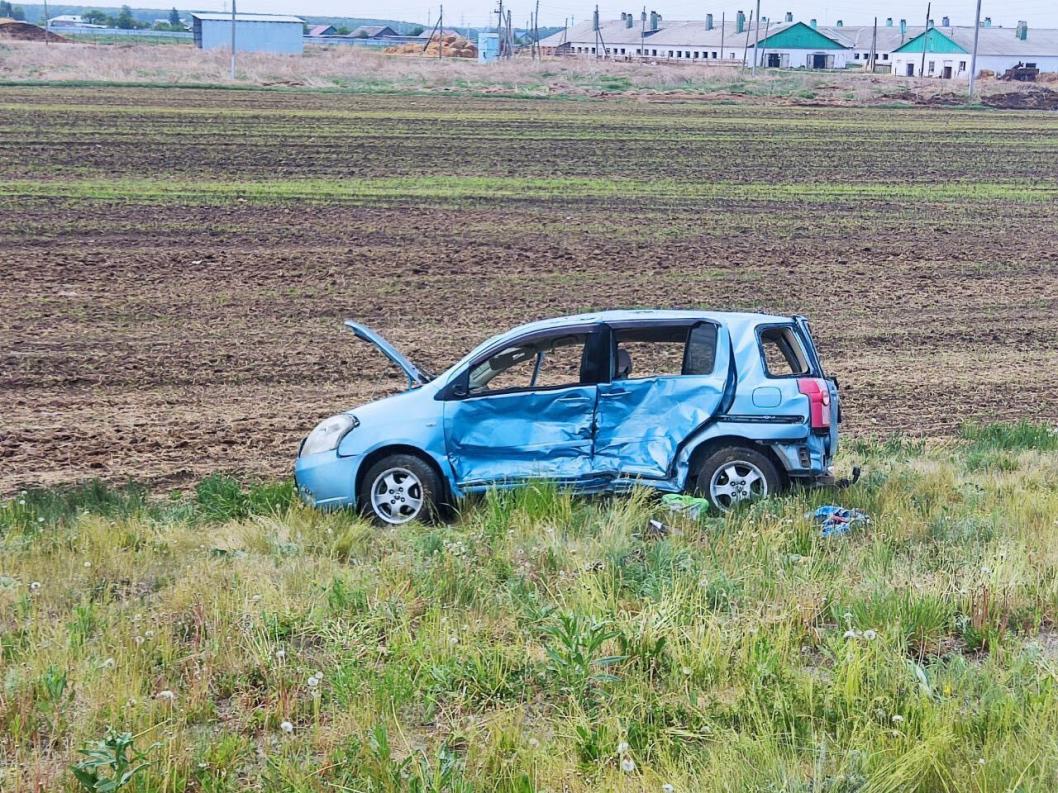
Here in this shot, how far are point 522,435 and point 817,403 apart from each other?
2.23 meters

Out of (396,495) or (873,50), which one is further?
(873,50)

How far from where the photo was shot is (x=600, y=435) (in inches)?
407

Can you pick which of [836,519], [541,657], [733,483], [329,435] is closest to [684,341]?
[733,483]

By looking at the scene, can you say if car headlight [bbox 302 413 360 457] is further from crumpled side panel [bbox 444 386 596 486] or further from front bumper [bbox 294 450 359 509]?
crumpled side panel [bbox 444 386 596 486]

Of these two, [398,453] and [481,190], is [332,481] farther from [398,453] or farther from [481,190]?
[481,190]

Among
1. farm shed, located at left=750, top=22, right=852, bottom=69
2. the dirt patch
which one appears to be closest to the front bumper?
the dirt patch

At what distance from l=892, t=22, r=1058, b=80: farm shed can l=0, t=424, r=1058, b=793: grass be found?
123 meters

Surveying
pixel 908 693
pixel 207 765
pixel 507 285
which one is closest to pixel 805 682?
pixel 908 693

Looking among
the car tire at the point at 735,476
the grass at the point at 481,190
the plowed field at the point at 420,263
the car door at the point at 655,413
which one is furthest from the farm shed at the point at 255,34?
the car tire at the point at 735,476

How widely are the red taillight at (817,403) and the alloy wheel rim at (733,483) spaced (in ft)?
1.89

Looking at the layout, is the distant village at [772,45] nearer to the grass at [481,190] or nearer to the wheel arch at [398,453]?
the grass at [481,190]

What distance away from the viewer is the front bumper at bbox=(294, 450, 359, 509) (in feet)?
33.9

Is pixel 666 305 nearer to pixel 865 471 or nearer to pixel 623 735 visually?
pixel 865 471

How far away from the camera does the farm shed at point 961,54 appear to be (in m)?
125
